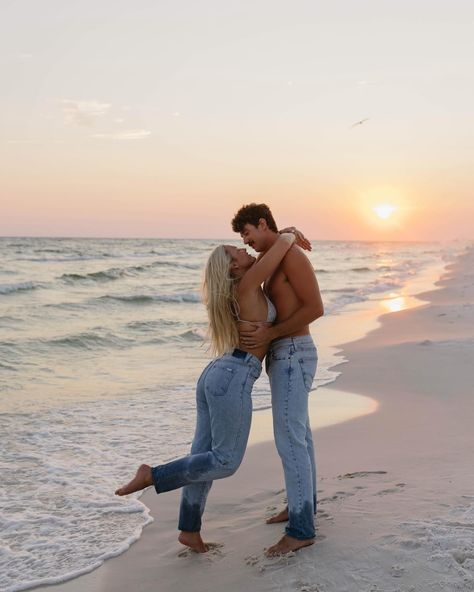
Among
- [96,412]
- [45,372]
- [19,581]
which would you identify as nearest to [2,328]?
[45,372]

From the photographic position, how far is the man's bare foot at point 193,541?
4.16 m

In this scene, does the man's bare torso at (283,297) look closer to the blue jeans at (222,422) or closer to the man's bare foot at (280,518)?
the blue jeans at (222,422)

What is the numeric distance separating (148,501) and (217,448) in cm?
174

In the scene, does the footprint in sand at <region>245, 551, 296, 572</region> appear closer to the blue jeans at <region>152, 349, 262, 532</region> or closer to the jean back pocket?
the blue jeans at <region>152, 349, 262, 532</region>

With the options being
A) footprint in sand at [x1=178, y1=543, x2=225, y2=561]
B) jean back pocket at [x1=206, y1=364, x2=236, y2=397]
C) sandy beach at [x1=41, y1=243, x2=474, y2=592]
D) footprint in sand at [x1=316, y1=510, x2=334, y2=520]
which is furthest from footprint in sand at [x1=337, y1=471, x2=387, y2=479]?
jean back pocket at [x1=206, y1=364, x2=236, y2=397]


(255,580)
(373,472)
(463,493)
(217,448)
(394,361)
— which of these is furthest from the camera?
(394,361)

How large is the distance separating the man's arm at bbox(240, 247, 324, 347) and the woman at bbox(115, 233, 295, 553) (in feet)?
0.28

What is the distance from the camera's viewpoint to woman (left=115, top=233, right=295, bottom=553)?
3.94 meters

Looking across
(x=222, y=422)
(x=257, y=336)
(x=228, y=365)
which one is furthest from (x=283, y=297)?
(x=222, y=422)

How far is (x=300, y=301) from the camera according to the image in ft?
13.3

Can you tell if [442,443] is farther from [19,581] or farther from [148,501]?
[19,581]

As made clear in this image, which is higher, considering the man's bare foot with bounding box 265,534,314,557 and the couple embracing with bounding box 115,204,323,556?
the couple embracing with bounding box 115,204,323,556

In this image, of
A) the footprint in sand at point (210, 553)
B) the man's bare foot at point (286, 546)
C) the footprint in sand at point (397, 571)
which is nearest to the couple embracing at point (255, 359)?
the man's bare foot at point (286, 546)

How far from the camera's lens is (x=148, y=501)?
17.8 feet
